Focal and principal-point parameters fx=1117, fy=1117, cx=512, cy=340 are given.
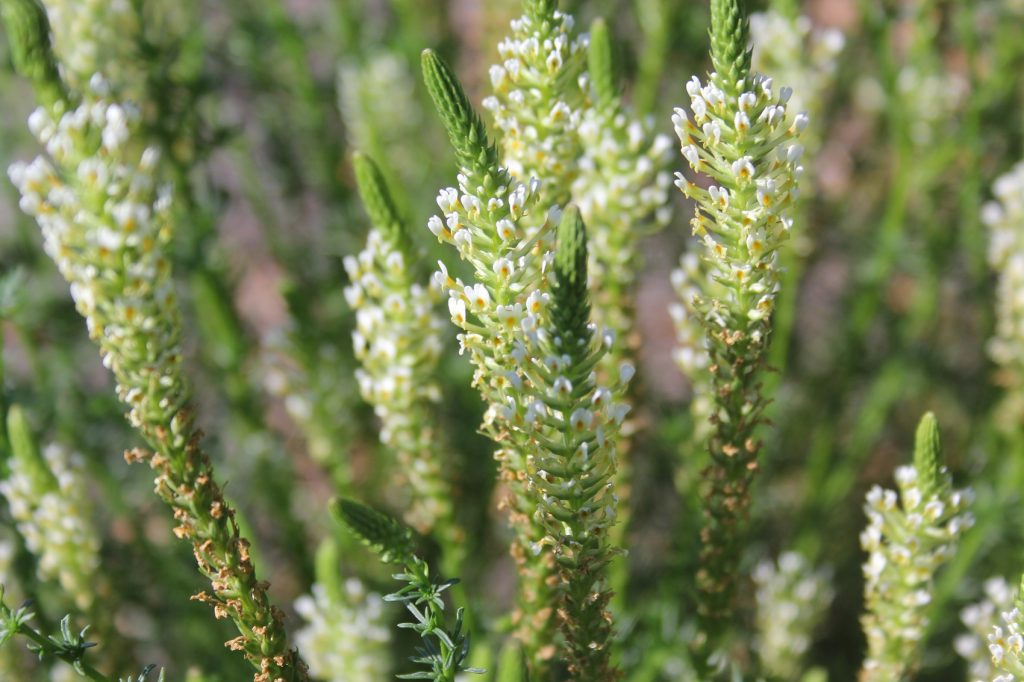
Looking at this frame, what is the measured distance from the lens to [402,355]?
253cm

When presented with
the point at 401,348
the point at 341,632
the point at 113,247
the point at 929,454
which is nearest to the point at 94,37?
the point at 113,247

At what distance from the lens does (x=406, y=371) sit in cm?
253

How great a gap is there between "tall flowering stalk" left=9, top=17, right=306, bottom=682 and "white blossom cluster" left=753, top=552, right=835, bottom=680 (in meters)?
1.67

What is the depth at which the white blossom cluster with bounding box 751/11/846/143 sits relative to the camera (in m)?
3.38


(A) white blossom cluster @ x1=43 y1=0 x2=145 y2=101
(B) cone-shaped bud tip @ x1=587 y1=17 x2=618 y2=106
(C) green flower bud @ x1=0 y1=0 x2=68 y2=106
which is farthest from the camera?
(A) white blossom cluster @ x1=43 y1=0 x2=145 y2=101

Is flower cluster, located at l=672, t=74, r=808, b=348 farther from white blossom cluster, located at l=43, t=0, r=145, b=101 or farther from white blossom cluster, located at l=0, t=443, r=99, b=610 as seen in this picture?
white blossom cluster, located at l=43, t=0, r=145, b=101

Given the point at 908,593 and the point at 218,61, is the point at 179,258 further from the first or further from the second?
the point at 908,593

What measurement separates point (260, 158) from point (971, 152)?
313 centimetres

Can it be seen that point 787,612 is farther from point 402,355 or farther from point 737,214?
point 737,214

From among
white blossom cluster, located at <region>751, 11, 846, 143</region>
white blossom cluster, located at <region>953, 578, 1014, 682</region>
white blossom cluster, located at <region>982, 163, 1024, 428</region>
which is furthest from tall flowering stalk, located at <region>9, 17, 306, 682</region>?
white blossom cluster, located at <region>982, 163, 1024, 428</region>

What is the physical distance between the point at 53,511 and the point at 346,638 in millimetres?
768

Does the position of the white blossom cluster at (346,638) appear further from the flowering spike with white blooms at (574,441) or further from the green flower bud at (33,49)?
the green flower bud at (33,49)

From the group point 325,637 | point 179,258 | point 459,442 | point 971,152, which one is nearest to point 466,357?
point 459,442

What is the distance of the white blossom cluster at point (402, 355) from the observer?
246 centimetres
